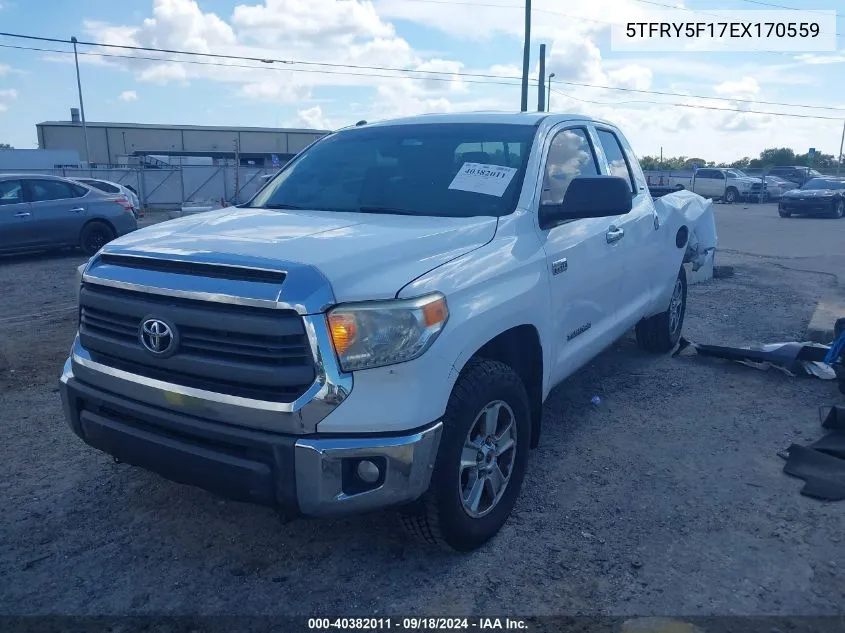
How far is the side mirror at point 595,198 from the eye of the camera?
353cm

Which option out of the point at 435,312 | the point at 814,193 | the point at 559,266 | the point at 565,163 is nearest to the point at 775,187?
the point at 814,193

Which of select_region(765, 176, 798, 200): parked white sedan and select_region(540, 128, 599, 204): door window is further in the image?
select_region(765, 176, 798, 200): parked white sedan

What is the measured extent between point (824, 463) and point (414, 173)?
281 cm

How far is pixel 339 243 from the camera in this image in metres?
2.92

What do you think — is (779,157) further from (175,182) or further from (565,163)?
(565,163)

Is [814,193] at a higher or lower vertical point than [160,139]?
lower

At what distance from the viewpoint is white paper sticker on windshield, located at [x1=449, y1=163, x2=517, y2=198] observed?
11.9 feet

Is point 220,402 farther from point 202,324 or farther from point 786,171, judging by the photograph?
point 786,171

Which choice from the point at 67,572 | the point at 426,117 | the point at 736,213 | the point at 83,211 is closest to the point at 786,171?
the point at 736,213

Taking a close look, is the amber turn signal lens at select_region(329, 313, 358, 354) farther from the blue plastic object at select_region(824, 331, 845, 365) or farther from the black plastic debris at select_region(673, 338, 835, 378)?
the black plastic debris at select_region(673, 338, 835, 378)

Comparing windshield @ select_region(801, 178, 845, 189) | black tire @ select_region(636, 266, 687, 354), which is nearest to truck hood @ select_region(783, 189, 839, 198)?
windshield @ select_region(801, 178, 845, 189)

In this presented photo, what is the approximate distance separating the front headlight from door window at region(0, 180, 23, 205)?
38.1ft

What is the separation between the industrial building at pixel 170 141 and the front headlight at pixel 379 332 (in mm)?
47851

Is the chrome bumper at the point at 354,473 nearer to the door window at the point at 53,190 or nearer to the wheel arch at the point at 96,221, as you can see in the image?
the wheel arch at the point at 96,221
